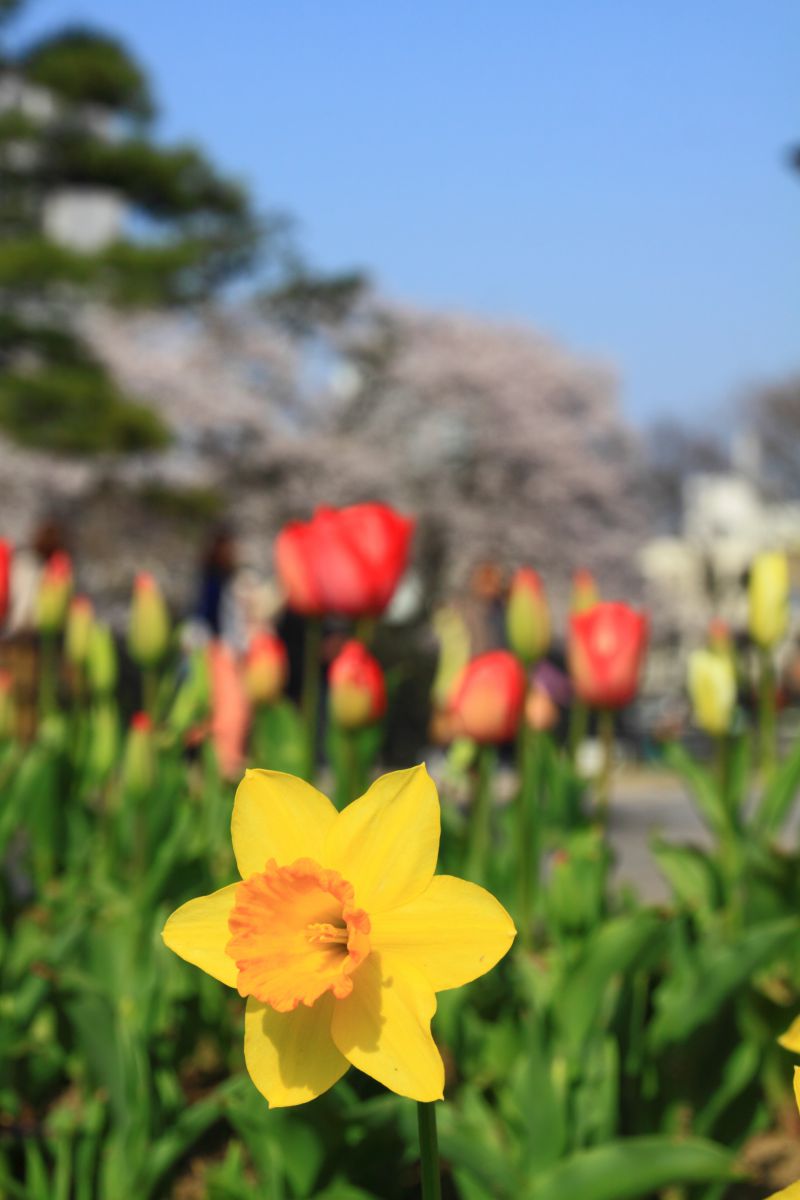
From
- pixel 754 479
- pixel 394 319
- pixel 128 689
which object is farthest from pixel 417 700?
pixel 754 479

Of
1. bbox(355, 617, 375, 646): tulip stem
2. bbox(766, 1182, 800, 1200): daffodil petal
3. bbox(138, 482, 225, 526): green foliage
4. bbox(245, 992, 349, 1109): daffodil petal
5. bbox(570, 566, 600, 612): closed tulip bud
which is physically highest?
bbox(138, 482, 225, 526): green foliage

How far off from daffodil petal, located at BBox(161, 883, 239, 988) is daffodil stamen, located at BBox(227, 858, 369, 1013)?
37 mm

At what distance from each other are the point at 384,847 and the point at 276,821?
0.07 meters

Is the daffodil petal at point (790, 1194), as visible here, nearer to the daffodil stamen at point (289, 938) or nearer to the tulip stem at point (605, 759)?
the daffodil stamen at point (289, 938)

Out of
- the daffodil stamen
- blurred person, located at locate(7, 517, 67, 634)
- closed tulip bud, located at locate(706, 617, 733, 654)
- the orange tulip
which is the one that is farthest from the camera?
blurred person, located at locate(7, 517, 67, 634)

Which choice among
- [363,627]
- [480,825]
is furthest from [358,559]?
[480,825]

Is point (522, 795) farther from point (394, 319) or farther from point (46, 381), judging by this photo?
point (394, 319)

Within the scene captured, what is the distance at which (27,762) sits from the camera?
8.71 ft

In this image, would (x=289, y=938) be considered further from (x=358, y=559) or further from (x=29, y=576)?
(x=29, y=576)

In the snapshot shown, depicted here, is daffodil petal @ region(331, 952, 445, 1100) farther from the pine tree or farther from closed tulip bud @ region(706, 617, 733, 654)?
the pine tree

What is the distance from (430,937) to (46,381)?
1955 centimetres

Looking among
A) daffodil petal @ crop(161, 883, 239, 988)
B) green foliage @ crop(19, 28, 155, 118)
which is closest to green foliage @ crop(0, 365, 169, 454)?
green foliage @ crop(19, 28, 155, 118)

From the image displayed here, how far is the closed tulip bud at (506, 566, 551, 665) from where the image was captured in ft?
7.69

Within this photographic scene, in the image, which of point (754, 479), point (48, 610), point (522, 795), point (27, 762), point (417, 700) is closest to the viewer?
point (522, 795)
